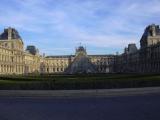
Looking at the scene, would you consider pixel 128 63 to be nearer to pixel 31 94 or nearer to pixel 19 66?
pixel 19 66

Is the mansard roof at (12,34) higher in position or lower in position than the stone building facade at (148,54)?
higher

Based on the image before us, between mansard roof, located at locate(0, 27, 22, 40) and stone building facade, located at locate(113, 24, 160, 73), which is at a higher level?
mansard roof, located at locate(0, 27, 22, 40)

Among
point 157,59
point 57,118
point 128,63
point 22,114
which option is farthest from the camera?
point 128,63

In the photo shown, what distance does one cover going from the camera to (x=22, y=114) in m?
16.0

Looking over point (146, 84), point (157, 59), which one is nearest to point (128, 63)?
point (157, 59)

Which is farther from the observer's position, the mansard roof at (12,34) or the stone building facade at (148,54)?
the mansard roof at (12,34)

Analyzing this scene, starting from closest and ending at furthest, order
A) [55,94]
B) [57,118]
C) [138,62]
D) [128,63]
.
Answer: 1. [57,118]
2. [55,94]
3. [138,62]
4. [128,63]

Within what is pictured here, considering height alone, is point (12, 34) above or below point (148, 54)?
above

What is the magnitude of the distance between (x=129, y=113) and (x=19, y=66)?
515ft

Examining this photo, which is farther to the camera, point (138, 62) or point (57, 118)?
point (138, 62)

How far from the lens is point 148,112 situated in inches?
603

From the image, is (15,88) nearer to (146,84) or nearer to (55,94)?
(55,94)

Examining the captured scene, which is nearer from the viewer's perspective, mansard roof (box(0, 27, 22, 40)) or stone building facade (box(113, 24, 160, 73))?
stone building facade (box(113, 24, 160, 73))

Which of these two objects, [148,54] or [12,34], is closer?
[148,54]
